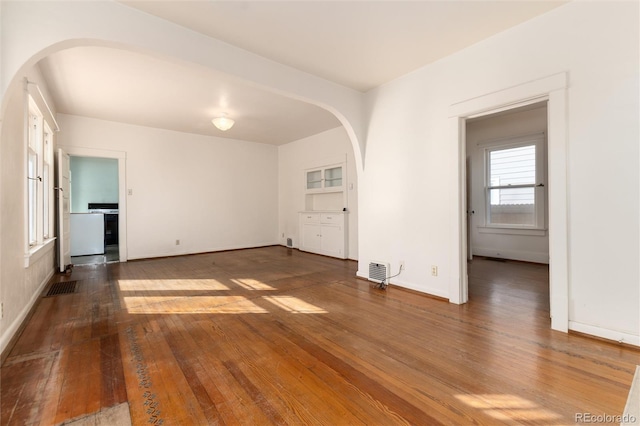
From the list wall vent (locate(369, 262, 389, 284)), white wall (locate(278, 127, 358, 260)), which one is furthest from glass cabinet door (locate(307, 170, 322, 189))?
wall vent (locate(369, 262, 389, 284))

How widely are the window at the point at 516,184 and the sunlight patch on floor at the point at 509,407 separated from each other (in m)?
4.76

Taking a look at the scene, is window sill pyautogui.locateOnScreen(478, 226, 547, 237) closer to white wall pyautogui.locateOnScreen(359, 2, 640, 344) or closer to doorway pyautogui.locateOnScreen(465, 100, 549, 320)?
doorway pyautogui.locateOnScreen(465, 100, 549, 320)

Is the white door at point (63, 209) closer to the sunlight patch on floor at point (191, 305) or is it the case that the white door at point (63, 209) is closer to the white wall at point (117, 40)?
the sunlight patch on floor at point (191, 305)

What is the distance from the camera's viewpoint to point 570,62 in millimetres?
2465

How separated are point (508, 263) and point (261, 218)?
5.78 metres

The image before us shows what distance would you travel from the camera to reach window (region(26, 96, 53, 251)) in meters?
3.36

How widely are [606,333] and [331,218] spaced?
461 centimetres

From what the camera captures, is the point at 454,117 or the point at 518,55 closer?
the point at 518,55

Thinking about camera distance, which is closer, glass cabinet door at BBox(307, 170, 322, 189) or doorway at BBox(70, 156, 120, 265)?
glass cabinet door at BBox(307, 170, 322, 189)

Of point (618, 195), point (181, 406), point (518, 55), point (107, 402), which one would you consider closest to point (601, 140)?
point (618, 195)

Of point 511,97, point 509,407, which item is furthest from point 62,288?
point 511,97

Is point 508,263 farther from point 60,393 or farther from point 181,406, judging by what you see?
point 60,393

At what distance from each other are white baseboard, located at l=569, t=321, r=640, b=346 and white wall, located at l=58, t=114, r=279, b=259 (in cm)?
660

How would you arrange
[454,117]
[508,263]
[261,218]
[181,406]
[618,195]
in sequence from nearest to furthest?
[181,406], [618,195], [454,117], [508,263], [261,218]
